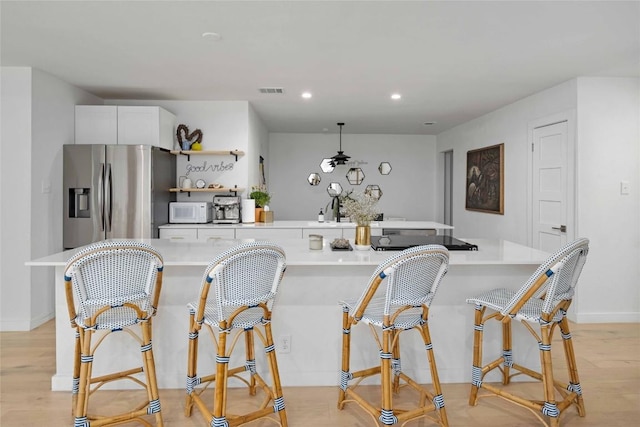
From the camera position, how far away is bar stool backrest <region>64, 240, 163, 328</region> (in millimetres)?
1983

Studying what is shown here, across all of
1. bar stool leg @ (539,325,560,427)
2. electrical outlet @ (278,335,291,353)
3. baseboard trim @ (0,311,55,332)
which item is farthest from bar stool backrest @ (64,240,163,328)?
baseboard trim @ (0,311,55,332)

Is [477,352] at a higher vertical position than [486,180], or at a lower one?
lower

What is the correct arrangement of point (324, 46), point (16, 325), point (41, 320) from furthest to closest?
1. point (41, 320)
2. point (16, 325)
3. point (324, 46)

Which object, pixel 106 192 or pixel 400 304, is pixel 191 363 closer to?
pixel 400 304

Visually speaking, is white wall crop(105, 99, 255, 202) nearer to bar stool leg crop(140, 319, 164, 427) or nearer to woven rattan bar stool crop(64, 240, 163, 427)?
woven rattan bar stool crop(64, 240, 163, 427)

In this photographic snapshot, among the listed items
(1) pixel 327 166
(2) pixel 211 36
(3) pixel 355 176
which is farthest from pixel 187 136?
(1) pixel 327 166

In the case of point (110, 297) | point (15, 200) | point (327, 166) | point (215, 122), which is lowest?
point (110, 297)

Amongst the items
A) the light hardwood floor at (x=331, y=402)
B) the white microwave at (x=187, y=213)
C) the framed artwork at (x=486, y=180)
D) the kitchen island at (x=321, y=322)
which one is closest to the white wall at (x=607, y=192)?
the light hardwood floor at (x=331, y=402)

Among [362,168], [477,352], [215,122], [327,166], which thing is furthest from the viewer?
[362,168]

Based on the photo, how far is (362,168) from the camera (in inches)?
342

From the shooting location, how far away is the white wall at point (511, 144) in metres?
4.73

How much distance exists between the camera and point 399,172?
876 cm

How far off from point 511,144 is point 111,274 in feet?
16.2

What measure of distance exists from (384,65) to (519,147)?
240 centimetres
